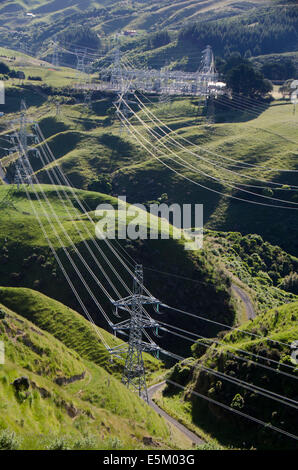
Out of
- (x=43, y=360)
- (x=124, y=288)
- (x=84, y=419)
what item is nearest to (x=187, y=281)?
(x=124, y=288)

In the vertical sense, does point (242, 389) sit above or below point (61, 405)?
below

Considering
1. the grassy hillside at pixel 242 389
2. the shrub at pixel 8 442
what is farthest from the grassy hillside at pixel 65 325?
the shrub at pixel 8 442

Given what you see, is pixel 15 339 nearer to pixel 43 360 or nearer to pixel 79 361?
pixel 43 360

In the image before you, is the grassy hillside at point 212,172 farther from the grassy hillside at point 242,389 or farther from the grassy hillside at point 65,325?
the grassy hillside at point 65,325

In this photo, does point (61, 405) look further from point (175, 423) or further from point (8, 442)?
point (175, 423)

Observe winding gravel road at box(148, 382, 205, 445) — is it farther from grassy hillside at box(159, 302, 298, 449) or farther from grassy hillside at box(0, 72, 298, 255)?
grassy hillside at box(0, 72, 298, 255)

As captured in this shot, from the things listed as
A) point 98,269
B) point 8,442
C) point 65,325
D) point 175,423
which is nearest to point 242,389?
point 175,423
